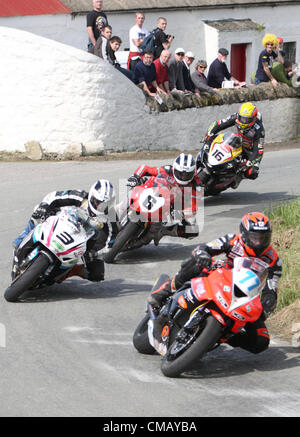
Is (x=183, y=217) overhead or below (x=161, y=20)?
below

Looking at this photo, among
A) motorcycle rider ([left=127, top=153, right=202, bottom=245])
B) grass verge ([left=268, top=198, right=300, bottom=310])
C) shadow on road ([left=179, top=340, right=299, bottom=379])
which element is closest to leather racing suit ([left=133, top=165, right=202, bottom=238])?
motorcycle rider ([left=127, top=153, right=202, bottom=245])

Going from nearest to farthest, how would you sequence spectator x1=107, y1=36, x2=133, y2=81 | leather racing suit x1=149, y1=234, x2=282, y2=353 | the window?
leather racing suit x1=149, y1=234, x2=282, y2=353, spectator x1=107, y1=36, x2=133, y2=81, the window

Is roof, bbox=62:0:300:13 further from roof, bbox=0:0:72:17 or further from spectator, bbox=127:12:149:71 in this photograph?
spectator, bbox=127:12:149:71

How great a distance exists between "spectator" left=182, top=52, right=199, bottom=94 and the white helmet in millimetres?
9842

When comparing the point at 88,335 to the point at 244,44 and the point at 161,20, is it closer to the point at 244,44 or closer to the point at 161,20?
the point at 161,20

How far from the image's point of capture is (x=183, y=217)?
10.4 metres

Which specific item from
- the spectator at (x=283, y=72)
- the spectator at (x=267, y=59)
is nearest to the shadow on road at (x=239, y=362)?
the spectator at (x=267, y=59)

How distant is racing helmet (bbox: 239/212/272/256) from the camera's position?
662cm

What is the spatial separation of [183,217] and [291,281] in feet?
7.21

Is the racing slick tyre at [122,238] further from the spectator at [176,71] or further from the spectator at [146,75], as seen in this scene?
the spectator at [176,71]

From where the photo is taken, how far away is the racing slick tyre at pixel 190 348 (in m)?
6.09

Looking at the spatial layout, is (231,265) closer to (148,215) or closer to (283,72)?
(148,215)

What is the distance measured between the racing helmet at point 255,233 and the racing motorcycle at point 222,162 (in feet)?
21.1
